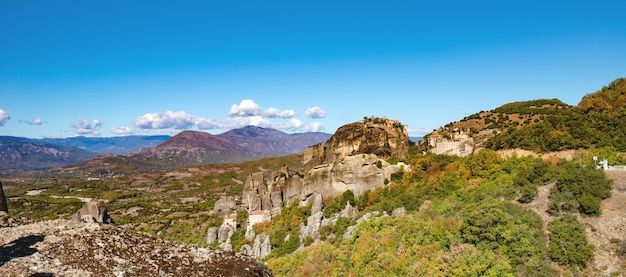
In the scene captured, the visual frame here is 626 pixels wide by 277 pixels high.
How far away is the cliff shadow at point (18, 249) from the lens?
7.02 m

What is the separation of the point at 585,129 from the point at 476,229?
22726 millimetres

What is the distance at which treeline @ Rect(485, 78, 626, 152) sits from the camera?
127ft

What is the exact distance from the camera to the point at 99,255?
7.54 meters

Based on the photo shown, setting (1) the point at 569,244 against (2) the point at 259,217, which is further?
(2) the point at 259,217

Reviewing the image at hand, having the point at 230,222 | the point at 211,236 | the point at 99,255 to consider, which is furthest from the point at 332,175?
the point at 99,255

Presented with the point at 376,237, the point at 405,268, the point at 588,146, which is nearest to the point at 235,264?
the point at 405,268

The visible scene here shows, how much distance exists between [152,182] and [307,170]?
153 m

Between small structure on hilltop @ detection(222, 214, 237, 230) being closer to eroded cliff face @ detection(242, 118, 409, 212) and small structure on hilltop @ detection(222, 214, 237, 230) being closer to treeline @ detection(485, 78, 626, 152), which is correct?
eroded cliff face @ detection(242, 118, 409, 212)

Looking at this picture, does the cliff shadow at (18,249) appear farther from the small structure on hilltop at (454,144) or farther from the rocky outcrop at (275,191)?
the small structure on hilltop at (454,144)

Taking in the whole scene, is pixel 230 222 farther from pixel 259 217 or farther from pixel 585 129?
pixel 585 129

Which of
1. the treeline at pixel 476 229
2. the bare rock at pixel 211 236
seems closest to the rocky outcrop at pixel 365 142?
the treeline at pixel 476 229

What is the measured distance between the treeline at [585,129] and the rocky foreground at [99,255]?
131 feet

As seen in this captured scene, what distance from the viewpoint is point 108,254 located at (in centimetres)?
766

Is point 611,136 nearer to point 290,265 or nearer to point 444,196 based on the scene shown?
point 444,196
